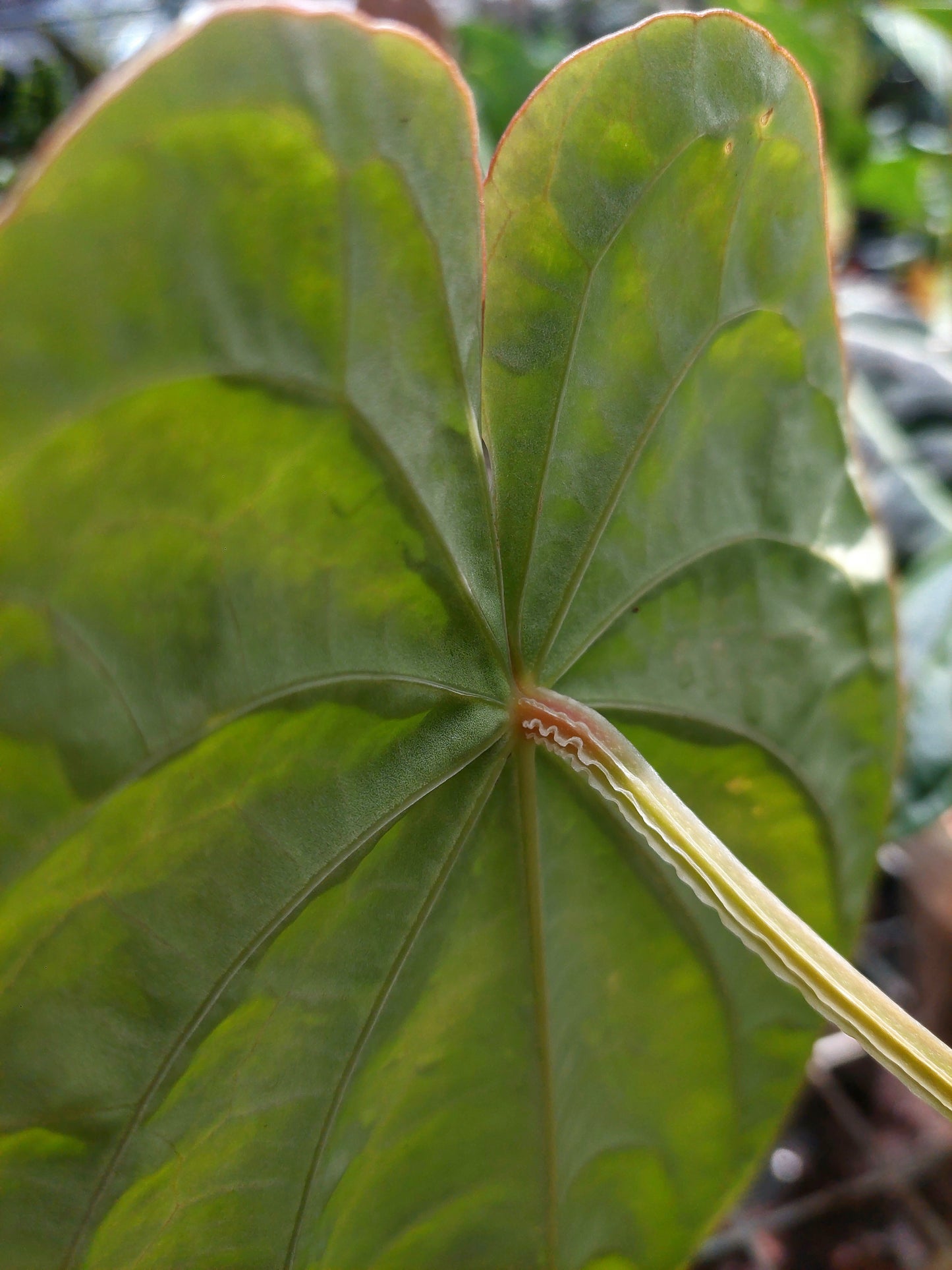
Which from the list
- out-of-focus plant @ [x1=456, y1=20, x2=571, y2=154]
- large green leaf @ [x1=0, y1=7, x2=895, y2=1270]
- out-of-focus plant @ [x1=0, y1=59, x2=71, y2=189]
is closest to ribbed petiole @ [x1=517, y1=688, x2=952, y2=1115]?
large green leaf @ [x1=0, y1=7, x2=895, y2=1270]

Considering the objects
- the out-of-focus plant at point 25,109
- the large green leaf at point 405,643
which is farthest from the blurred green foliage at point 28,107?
the large green leaf at point 405,643

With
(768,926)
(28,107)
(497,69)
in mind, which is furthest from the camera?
(497,69)

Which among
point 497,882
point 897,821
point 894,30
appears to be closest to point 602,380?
point 497,882

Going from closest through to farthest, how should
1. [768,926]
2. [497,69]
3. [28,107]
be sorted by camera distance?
[768,926] → [28,107] → [497,69]

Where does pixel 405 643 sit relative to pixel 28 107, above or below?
below

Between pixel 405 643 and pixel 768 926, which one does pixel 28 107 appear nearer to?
pixel 405 643

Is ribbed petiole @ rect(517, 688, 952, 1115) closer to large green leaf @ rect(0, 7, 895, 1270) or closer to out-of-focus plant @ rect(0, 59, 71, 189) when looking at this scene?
large green leaf @ rect(0, 7, 895, 1270)

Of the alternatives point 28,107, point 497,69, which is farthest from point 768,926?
point 497,69

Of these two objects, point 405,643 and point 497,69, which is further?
point 497,69
